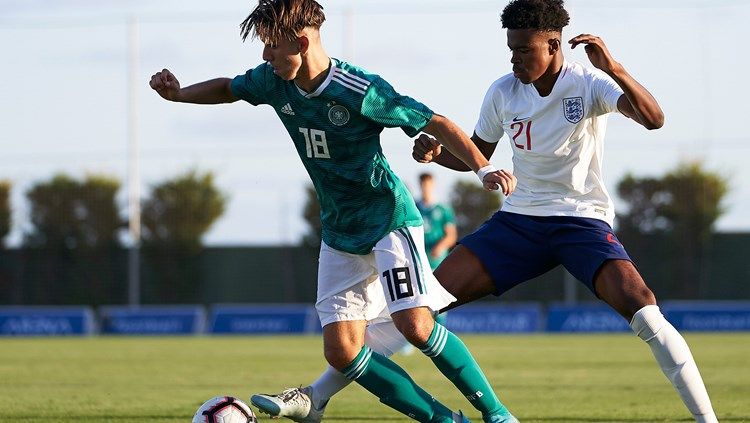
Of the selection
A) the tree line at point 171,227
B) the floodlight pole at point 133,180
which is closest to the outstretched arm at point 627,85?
the tree line at point 171,227

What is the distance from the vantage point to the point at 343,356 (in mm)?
6832

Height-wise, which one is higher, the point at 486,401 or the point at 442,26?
the point at 442,26

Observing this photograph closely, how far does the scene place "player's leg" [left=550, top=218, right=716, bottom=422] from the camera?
6539mm

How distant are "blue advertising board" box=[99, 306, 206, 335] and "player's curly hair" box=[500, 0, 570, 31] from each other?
22297 mm

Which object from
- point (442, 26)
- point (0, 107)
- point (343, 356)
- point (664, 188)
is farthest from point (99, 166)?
point (343, 356)

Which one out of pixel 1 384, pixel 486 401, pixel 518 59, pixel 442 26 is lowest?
pixel 1 384

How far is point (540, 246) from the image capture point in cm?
728

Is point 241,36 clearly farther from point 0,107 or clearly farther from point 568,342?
point 0,107

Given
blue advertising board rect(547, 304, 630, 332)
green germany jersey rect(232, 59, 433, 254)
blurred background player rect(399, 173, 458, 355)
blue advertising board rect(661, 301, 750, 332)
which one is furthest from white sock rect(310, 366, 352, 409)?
blue advertising board rect(661, 301, 750, 332)

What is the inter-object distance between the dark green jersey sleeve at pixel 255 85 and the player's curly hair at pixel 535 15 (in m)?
1.32

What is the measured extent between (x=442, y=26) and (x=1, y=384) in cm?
2148

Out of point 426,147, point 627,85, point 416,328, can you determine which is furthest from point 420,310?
point 627,85

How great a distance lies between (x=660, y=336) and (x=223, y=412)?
7.43 feet

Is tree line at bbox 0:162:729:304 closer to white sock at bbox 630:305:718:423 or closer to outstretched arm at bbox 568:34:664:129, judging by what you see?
white sock at bbox 630:305:718:423
